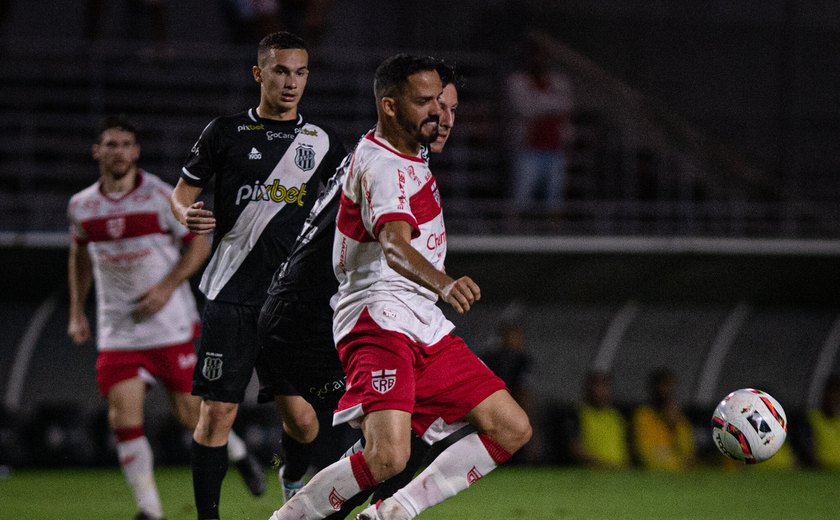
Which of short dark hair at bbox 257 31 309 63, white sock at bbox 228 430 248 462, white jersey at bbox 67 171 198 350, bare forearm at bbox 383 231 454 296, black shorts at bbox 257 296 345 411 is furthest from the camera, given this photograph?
white sock at bbox 228 430 248 462

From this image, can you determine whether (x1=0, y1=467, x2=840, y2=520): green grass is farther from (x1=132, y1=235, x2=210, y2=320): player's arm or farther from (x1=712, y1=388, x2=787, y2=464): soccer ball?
(x1=712, y1=388, x2=787, y2=464): soccer ball

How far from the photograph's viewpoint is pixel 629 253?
1209cm

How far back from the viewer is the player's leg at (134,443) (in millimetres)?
7258

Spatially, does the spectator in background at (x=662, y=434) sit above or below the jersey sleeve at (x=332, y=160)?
below

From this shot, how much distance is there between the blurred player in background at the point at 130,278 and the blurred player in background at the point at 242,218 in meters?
1.44

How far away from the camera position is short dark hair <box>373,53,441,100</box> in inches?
204

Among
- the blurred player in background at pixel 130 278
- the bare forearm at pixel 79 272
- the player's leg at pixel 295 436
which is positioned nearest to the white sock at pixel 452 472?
the player's leg at pixel 295 436

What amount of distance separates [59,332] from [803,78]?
9.46m

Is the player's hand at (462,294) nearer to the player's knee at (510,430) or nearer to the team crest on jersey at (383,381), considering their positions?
the team crest on jersey at (383,381)

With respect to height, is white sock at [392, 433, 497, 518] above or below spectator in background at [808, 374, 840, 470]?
above

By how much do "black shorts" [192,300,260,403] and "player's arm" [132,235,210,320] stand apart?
108 cm

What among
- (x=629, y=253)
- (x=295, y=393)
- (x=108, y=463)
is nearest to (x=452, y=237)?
(x=629, y=253)

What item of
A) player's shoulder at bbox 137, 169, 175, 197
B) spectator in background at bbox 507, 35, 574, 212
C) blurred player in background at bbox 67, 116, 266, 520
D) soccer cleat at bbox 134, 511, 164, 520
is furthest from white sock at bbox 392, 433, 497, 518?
spectator in background at bbox 507, 35, 574, 212

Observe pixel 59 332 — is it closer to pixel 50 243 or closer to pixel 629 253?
pixel 50 243
